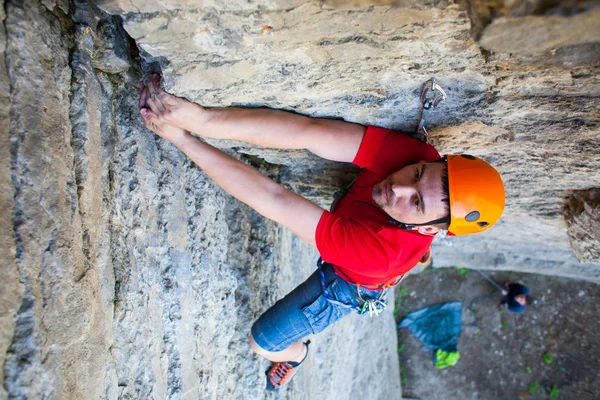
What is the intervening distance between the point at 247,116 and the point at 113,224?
0.74 meters

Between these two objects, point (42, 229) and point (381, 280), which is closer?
point (42, 229)

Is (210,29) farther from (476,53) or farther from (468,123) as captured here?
(468,123)

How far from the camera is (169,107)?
1.93m

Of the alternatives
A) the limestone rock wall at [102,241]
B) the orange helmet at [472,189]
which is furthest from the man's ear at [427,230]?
the limestone rock wall at [102,241]

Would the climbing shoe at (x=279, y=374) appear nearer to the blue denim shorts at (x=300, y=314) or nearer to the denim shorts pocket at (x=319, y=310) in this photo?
the blue denim shorts at (x=300, y=314)

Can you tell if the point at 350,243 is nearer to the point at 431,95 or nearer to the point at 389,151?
the point at 389,151

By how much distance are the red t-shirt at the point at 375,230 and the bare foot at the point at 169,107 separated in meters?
0.76

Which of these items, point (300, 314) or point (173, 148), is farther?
point (300, 314)

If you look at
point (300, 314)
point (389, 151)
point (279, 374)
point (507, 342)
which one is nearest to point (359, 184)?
point (389, 151)

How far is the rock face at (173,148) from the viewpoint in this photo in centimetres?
137

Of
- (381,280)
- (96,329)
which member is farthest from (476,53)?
(96,329)

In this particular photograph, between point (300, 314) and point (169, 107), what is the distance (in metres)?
1.42

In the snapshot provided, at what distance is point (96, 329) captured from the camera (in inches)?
64.5

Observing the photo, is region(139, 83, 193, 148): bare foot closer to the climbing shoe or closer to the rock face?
the rock face
